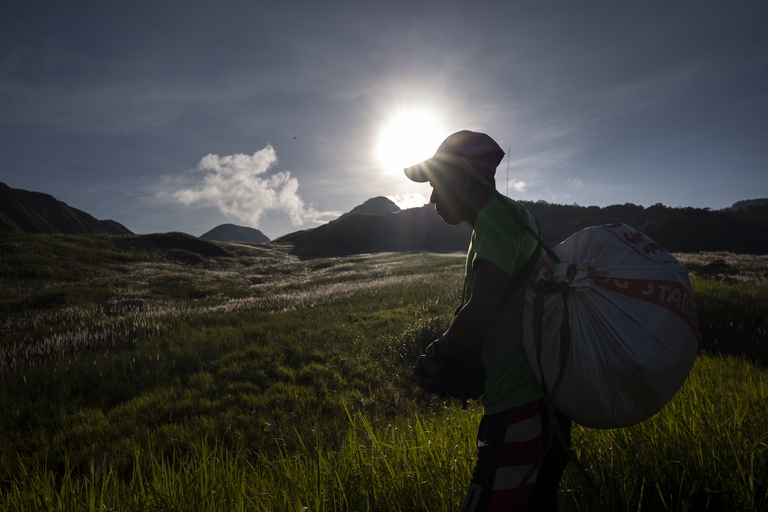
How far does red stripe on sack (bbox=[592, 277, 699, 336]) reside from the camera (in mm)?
1532

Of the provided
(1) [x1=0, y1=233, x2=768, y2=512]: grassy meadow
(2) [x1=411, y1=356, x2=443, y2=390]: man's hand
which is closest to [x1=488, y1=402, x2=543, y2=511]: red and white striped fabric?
(2) [x1=411, y1=356, x2=443, y2=390]: man's hand

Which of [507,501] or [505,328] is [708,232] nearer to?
[505,328]

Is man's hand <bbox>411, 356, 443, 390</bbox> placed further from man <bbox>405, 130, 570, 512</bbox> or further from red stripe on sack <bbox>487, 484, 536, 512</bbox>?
red stripe on sack <bbox>487, 484, 536, 512</bbox>

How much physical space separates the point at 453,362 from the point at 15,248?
35.8 metres

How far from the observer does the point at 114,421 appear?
14.5 ft

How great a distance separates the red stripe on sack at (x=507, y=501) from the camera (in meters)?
1.75

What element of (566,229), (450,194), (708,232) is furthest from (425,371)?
(566,229)

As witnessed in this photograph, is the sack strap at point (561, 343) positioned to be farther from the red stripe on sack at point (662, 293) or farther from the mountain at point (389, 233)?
the mountain at point (389, 233)

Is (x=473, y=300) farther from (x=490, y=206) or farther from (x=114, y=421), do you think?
(x=114, y=421)

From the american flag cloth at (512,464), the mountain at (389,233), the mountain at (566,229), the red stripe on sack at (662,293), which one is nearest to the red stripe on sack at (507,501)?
the american flag cloth at (512,464)

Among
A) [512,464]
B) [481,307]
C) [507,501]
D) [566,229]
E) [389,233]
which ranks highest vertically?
[389,233]

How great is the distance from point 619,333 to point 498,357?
72 cm

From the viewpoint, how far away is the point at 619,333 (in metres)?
1.52

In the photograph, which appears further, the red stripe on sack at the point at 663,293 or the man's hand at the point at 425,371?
the man's hand at the point at 425,371
